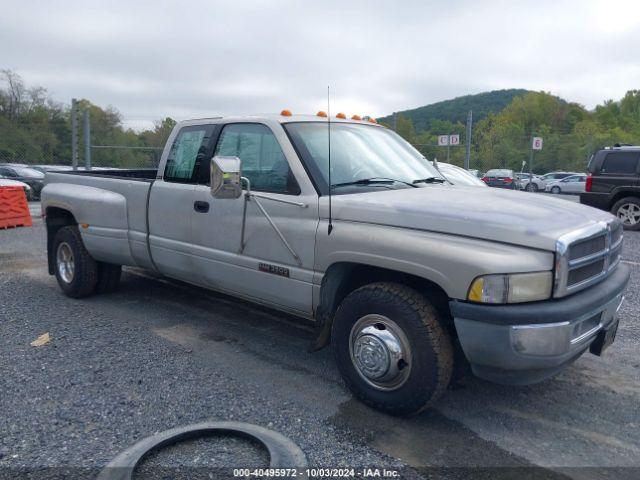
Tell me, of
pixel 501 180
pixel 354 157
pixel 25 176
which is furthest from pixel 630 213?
pixel 25 176

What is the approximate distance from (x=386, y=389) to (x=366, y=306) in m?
0.51

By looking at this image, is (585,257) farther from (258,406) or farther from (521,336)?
(258,406)

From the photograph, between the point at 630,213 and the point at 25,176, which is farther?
the point at 25,176

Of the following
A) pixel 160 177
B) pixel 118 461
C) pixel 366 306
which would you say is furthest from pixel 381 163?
pixel 118 461

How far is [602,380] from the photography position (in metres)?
4.02

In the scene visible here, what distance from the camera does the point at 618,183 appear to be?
489 inches

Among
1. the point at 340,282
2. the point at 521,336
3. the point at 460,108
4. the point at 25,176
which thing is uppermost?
the point at 460,108

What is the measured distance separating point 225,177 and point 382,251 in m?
1.13

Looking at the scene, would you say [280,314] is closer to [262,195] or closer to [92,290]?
[262,195]

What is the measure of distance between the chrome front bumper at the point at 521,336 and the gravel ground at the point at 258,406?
0.46 meters

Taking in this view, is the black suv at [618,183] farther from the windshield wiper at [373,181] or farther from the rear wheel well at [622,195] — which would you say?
the windshield wiper at [373,181]

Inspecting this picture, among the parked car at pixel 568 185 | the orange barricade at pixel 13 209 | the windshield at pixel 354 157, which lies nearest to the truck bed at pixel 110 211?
the windshield at pixel 354 157

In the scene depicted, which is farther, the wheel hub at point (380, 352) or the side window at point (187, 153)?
the side window at point (187, 153)

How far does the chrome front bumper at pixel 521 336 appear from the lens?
291 centimetres
